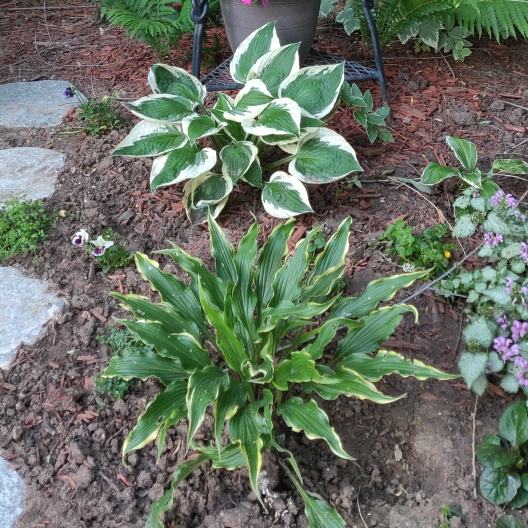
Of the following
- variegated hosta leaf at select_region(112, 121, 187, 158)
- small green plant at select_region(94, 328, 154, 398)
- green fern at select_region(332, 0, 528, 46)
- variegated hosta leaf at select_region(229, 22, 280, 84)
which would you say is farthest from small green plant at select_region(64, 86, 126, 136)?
green fern at select_region(332, 0, 528, 46)

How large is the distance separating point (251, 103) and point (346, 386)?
4.23ft

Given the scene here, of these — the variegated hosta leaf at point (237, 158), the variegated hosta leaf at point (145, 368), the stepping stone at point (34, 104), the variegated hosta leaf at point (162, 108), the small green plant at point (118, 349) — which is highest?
the variegated hosta leaf at point (162, 108)

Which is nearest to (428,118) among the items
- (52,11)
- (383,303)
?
(383,303)

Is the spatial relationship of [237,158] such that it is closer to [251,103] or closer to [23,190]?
[251,103]

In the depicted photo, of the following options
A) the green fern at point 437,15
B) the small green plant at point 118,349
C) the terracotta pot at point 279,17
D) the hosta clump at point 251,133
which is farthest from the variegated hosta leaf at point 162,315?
the green fern at point 437,15

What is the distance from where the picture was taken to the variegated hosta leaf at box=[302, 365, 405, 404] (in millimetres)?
1505

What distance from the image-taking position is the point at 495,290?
71.9 inches

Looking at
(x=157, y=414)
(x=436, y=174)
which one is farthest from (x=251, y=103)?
(x=157, y=414)

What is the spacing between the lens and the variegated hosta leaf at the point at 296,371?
150 cm

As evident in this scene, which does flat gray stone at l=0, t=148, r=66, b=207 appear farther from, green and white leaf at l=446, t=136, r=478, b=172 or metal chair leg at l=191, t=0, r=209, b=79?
green and white leaf at l=446, t=136, r=478, b=172

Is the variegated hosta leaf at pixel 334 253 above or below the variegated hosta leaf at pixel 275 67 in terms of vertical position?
below

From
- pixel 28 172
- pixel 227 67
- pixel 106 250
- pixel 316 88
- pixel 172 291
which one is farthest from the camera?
pixel 227 67

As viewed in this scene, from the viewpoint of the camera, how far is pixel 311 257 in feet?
7.45

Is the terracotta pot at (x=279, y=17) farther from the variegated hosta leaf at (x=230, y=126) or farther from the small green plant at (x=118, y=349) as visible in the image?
the small green plant at (x=118, y=349)
